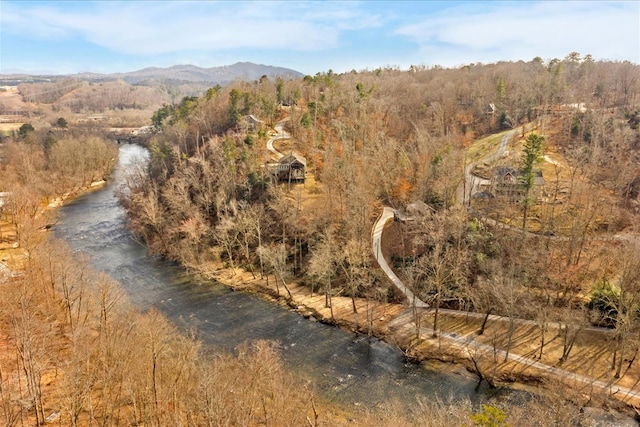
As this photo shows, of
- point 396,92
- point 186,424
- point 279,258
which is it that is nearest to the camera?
point 186,424

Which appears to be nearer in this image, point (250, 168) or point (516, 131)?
point (250, 168)

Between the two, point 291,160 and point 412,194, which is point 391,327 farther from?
point 291,160

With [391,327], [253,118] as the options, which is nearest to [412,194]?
[391,327]

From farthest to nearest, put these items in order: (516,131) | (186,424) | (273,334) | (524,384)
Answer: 1. (516,131)
2. (273,334)
3. (524,384)
4. (186,424)

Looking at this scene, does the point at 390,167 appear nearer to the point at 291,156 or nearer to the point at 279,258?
the point at 291,156

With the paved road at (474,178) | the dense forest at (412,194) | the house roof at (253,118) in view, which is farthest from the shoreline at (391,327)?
the house roof at (253,118)

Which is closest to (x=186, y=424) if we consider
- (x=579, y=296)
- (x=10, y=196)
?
(x=579, y=296)

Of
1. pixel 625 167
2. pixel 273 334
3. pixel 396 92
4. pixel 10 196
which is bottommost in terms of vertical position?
pixel 273 334
